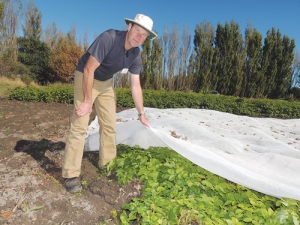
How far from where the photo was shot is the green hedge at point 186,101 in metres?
9.45

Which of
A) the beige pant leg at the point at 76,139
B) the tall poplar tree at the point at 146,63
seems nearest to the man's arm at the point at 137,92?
the beige pant leg at the point at 76,139

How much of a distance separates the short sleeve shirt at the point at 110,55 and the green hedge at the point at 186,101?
6791 mm

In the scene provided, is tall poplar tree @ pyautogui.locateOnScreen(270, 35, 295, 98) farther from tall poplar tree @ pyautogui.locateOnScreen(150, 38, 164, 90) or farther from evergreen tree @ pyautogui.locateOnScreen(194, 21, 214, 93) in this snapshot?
tall poplar tree @ pyautogui.locateOnScreen(150, 38, 164, 90)

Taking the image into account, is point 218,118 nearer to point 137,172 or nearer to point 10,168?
point 137,172

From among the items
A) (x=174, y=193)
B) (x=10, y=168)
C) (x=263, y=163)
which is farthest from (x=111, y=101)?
(x=263, y=163)

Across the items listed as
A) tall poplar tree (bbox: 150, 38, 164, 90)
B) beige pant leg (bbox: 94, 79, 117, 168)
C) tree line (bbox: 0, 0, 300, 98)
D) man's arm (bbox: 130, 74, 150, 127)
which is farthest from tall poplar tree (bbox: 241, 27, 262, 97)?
beige pant leg (bbox: 94, 79, 117, 168)

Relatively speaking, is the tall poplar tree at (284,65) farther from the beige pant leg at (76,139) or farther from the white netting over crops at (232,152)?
the beige pant leg at (76,139)

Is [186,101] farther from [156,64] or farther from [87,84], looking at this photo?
[156,64]

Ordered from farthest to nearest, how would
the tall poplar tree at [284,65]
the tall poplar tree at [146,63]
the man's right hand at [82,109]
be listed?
the tall poplar tree at [284,65]
the tall poplar tree at [146,63]
the man's right hand at [82,109]

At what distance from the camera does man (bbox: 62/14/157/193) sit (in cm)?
212

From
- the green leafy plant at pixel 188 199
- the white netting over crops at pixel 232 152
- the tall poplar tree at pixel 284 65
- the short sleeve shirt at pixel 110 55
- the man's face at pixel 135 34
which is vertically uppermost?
the tall poplar tree at pixel 284 65

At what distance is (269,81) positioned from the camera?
1870 cm

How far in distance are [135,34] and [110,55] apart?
0.93 ft

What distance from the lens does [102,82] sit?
2479 mm
